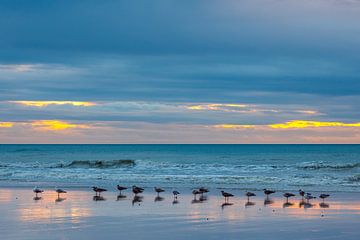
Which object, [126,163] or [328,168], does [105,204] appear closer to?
[328,168]

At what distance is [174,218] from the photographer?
1941cm

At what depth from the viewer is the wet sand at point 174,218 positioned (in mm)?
16422

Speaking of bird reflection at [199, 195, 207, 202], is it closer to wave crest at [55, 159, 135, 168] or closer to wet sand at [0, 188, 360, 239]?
wet sand at [0, 188, 360, 239]

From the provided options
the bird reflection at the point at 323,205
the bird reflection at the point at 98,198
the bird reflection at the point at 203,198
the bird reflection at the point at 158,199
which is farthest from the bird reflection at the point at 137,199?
the bird reflection at the point at 323,205

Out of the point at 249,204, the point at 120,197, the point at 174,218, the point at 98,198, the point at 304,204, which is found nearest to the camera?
the point at 174,218

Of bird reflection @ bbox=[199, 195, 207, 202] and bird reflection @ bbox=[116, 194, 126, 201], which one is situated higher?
bird reflection @ bbox=[199, 195, 207, 202]

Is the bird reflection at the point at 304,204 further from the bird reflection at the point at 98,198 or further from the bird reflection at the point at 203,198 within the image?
the bird reflection at the point at 98,198

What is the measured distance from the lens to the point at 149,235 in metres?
16.3

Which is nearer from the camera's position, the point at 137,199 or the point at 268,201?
the point at 268,201

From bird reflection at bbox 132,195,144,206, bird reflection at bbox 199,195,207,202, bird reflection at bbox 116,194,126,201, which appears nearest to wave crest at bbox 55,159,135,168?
bird reflection at bbox 116,194,126,201

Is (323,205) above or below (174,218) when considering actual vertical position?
above

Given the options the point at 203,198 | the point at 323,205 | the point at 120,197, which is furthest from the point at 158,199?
the point at 323,205

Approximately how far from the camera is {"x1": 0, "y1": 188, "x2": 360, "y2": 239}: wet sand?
16422mm

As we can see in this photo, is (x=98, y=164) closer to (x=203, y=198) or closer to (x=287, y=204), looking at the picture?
(x=203, y=198)
